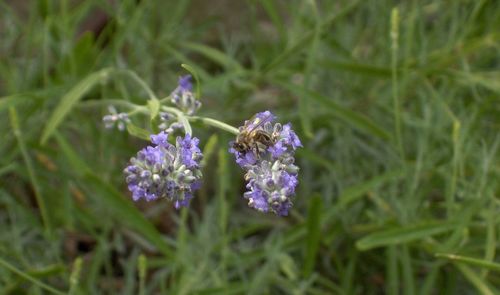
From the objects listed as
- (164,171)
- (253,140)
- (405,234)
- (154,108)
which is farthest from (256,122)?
(405,234)

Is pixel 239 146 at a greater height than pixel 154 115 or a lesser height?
lesser

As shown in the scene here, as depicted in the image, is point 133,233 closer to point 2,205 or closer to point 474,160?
Answer: point 2,205

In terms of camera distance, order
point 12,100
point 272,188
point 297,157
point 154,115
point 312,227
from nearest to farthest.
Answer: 1. point 272,188
2. point 154,115
3. point 12,100
4. point 312,227
5. point 297,157

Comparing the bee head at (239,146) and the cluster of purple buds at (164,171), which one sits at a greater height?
the bee head at (239,146)

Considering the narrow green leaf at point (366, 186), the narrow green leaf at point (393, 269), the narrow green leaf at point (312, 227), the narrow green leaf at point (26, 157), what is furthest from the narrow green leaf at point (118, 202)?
the narrow green leaf at point (393, 269)

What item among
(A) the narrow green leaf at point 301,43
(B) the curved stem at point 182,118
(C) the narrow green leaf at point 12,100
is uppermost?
(A) the narrow green leaf at point 301,43

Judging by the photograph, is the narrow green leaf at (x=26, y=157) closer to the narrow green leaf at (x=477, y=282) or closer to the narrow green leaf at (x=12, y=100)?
the narrow green leaf at (x=12, y=100)

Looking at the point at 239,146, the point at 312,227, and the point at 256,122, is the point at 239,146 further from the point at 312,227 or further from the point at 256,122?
the point at 312,227
